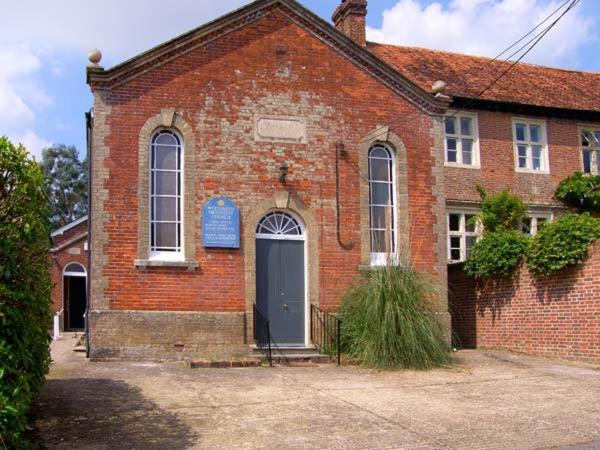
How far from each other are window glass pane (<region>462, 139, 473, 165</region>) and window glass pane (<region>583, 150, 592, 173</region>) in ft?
13.9

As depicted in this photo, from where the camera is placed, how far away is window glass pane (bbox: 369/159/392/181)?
15.6 metres

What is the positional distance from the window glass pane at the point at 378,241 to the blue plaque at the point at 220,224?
3100 millimetres

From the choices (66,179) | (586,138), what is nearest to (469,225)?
(586,138)

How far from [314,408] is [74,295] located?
872 inches

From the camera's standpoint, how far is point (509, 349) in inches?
612

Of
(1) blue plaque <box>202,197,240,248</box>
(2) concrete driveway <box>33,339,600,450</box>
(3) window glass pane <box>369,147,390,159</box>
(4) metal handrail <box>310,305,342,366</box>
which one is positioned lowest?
(2) concrete driveway <box>33,339,600,450</box>

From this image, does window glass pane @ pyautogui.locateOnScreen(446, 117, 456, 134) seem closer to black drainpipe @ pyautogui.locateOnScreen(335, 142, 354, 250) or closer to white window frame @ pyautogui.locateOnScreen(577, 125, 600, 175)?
white window frame @ pyautogui.locateOnScreen(577, 125, 600, 175)

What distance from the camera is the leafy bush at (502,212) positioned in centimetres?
1966

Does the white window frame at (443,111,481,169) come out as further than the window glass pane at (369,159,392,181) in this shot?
Yes

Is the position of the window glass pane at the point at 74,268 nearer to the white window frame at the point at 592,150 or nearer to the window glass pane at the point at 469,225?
the window glass pane at the point at 469,225

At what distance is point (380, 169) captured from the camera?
1571 cm

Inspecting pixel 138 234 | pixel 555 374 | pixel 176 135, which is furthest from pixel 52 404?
pixel 555 374

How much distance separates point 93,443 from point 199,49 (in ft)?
31.5

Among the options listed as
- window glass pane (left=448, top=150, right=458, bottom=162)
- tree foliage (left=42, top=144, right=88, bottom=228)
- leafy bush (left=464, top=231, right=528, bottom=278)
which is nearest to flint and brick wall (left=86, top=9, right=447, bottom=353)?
leafy bush (left=464, top=231, right=528, bottom=278)
